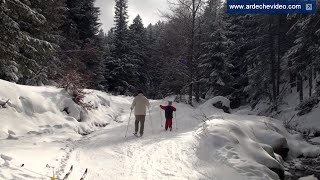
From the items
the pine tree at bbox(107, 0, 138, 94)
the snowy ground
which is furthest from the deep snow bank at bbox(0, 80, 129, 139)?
the pine tree at bbox(107, 0, 138, 94)

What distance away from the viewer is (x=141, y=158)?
31.4ft

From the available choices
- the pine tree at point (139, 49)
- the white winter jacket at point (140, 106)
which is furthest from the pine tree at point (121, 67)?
the white winter jacket at point (140, 106)

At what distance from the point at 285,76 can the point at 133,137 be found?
30532 mm

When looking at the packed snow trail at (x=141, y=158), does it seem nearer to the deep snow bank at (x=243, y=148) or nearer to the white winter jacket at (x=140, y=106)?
the deep snow bank at (x=243, y=148)

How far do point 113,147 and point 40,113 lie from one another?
443cm

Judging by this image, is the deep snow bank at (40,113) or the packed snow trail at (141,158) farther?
the deep snow bank at (40,113)

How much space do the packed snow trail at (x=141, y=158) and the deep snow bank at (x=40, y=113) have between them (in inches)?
63.6

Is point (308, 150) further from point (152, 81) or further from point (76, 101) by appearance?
point (152, 81)

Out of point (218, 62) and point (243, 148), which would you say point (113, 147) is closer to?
point (243, 148)

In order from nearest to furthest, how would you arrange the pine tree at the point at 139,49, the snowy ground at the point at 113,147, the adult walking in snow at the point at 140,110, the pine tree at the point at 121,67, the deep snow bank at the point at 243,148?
1. the snowy ground at the point at 113,147
2. the deep snow bank at the point at 243,148
3. the adult walking in snow at the point at 140,110
4. the pine tree at the point at 121,67
5. the pine tree at the point at 139,49

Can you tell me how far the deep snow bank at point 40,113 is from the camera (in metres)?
12.1

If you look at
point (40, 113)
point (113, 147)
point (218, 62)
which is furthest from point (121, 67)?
point (113, 147)

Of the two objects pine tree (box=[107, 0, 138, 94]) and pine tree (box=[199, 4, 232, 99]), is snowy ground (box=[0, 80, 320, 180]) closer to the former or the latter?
pine tree (box=[199, 4, 232, 99])

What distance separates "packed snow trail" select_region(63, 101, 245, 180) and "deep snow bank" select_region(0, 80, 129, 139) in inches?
63.6
